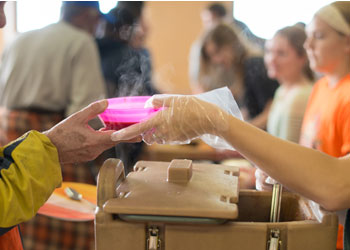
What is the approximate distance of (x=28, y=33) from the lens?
2.49 metres

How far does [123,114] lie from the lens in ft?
3.53

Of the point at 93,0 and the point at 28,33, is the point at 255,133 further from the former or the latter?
the point at 93,0

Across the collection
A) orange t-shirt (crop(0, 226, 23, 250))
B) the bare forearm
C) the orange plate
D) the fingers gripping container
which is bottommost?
the orange plate

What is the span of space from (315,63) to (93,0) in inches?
58.6

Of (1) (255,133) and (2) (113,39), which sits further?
(2) (113,39)

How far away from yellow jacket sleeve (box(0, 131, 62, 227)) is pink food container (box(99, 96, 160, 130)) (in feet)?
0.51

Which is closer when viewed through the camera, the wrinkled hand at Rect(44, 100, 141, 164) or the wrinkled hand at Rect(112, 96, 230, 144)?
the wrinkled hand at Rect(112, 96, 230, 144)

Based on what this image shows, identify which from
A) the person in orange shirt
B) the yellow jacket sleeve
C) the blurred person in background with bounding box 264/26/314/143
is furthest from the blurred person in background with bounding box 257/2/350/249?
the yellow jacket sleeve

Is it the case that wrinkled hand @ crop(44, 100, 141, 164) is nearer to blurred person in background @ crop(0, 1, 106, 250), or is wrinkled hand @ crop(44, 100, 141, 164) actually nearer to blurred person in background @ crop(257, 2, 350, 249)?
blurred person in background @ crop(257, 2, 350, 249)

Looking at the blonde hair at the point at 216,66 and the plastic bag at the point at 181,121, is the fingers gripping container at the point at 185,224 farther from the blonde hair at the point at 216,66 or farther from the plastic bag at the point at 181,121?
the blonde hair at the point at 216,66

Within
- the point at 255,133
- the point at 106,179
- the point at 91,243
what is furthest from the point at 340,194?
the point at 91,243

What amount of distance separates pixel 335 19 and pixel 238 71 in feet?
3.90

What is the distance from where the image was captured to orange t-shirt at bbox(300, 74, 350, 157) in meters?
1.71

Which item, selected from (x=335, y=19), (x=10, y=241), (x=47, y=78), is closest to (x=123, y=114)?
(x=10, y=241)
